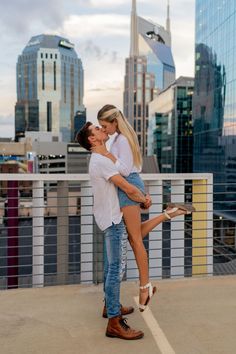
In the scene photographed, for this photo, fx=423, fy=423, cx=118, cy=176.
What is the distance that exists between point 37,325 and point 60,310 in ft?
1.20

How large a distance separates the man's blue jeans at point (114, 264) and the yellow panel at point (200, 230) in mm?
2120

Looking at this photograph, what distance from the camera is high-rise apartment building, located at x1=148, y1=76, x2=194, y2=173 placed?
256 ft

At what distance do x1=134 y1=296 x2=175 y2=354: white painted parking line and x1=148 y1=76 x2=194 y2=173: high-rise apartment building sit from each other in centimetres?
6944

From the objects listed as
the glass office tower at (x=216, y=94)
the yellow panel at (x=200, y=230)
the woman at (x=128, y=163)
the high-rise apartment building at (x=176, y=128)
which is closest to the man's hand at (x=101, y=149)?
the woman at (x=128, y=163)

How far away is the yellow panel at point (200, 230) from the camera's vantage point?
5.03 m

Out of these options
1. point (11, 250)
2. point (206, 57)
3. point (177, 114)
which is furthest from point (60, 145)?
point (11, 250)

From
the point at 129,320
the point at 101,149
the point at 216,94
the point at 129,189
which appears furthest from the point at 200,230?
the point at 216,94

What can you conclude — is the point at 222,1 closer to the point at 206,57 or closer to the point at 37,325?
the point at 206,57

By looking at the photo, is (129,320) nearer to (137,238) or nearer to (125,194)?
(137,238)

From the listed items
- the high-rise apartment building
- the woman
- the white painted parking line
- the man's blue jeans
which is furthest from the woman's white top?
the high-rise apartment building

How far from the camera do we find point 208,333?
3.13 m

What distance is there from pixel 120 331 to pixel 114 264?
1.56 feet

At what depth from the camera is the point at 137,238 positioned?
10.3ft

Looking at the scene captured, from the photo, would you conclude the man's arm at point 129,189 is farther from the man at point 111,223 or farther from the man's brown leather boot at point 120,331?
the man's brown leather boot at point 120,331
